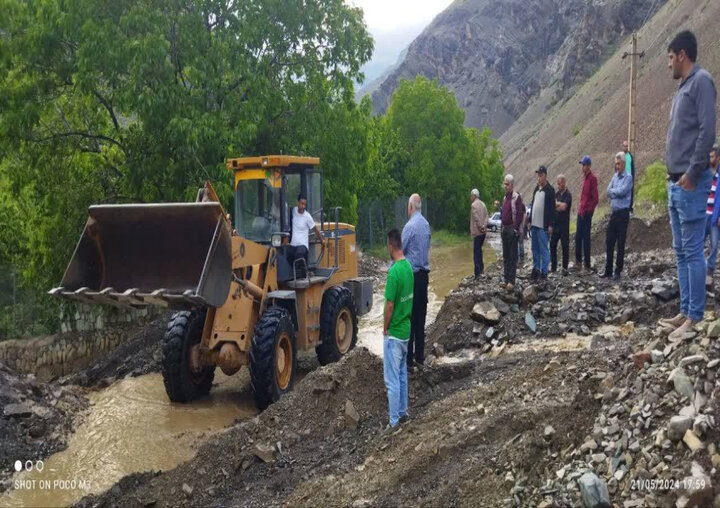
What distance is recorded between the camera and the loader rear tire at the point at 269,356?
322 inches

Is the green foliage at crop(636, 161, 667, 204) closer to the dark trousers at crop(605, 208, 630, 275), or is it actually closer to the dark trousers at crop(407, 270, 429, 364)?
the dark trousers at crop(605, 208, 630, 275)

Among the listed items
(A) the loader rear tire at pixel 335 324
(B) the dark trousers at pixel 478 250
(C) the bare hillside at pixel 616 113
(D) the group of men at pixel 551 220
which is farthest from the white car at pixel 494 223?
(A) the loader rear tire at pixel 335 324

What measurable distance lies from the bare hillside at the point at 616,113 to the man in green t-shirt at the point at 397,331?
38885 millimetres

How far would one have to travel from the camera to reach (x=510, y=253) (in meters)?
11.4

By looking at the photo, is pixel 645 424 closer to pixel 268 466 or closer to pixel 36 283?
pixel 268 466

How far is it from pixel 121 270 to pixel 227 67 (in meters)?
7.45

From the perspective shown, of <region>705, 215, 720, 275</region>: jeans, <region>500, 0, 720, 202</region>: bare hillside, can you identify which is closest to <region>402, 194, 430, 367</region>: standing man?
<region>705, 215, 720, 275</region>: jeans

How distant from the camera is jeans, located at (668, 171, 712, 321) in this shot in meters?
5.12

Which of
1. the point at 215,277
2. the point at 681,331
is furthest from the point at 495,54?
the point at 681,331

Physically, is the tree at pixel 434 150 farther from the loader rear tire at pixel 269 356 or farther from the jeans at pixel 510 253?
the loader rear tire at pixel 269 356

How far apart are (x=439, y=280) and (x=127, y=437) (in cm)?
1447

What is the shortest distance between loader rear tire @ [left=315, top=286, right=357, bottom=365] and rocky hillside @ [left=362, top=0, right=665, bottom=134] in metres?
94.3

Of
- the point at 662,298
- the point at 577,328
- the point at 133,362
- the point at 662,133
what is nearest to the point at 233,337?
the point at 133,362

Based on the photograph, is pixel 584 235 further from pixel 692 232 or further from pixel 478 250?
pixel 692 232
